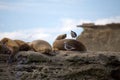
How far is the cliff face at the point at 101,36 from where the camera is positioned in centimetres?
1565

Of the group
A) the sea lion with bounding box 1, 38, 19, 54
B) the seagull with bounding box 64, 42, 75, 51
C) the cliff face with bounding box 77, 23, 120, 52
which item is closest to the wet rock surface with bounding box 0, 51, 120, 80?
the sea lion with bounding box 1, 38, 19, 54

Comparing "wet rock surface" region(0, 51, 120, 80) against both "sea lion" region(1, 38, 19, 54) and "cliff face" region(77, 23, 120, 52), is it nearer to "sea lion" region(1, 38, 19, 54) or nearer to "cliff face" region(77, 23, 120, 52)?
"sea lion" region(1, 38, 19, 54)

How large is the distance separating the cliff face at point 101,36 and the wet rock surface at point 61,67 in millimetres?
10088

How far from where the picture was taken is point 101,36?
1642cm

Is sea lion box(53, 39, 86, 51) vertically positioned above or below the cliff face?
below

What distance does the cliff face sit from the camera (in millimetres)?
15648

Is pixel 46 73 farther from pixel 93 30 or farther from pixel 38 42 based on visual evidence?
pixel 93 30

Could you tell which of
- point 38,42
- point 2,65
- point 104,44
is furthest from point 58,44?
point 104,44

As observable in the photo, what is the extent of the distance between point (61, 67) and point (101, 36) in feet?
37.6

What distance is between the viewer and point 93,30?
656 inches

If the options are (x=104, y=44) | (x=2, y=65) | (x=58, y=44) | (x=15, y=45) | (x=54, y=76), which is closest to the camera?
(x=54, y=76)

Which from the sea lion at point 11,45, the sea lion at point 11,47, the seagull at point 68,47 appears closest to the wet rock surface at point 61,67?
the sea lion at point 11,47

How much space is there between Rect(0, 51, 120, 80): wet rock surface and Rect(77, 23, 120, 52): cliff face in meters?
10.1

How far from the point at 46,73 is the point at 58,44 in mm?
1642
